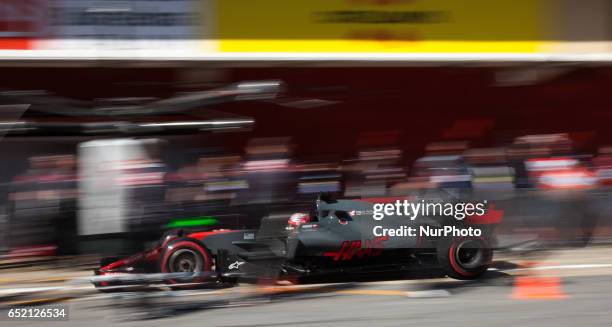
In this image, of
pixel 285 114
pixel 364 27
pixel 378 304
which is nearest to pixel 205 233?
pixel 378 304

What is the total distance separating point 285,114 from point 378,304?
4.92 meters

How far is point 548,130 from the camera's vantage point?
10.8m

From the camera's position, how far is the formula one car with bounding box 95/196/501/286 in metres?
6.11

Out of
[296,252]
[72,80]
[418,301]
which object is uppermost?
[72,80]

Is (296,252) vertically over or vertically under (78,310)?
over

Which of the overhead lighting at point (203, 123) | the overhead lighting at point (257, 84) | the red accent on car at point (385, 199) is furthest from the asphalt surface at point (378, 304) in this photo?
the overhead lighting at point (257, 84)

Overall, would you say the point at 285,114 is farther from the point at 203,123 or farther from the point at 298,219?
the point at 298,219

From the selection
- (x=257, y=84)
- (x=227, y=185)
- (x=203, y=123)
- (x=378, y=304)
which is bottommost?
(x=378, y=304)

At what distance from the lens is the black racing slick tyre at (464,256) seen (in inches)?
251

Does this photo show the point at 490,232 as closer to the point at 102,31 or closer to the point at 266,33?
the point at 266,33

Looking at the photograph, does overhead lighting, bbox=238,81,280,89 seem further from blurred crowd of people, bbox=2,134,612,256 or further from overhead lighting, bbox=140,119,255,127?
blurred crowd of people, bbox=2,134,612,256

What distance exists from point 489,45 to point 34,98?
6542mm

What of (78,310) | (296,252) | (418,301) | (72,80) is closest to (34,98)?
(72,80)

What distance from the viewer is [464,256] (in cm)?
649
